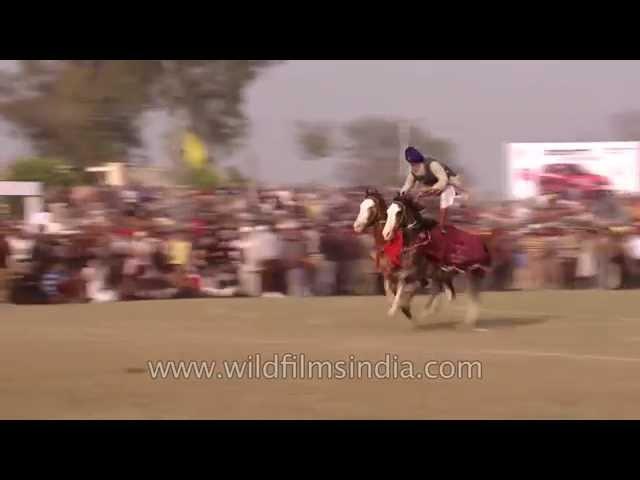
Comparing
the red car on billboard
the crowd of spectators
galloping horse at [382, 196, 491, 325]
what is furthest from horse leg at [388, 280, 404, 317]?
the red car on billboard

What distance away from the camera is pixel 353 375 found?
29.7 feet

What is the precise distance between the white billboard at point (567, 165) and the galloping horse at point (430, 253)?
9156mm

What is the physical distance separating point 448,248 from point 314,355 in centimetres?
255

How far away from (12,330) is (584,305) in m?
7.84

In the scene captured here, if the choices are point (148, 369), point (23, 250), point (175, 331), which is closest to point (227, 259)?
point (23, 250)

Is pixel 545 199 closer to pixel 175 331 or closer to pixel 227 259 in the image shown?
pixel 227 259

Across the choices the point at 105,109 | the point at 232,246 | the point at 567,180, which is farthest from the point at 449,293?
the point at 105,109

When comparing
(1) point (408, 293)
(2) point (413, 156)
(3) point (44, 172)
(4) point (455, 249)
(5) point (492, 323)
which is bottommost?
(5) point (492, 323)

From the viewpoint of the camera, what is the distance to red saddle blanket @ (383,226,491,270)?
11508 millimetres

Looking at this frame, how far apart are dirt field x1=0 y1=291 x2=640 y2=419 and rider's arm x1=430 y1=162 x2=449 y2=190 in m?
1.59

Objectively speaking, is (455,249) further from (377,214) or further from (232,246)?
(232,246)

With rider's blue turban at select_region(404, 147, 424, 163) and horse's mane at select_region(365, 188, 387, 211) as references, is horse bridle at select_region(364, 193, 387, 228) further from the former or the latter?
rider's blue turban at select_region(404, 147, 424, 163)

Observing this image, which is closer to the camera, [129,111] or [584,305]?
[584,305]

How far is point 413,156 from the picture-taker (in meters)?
11.4
